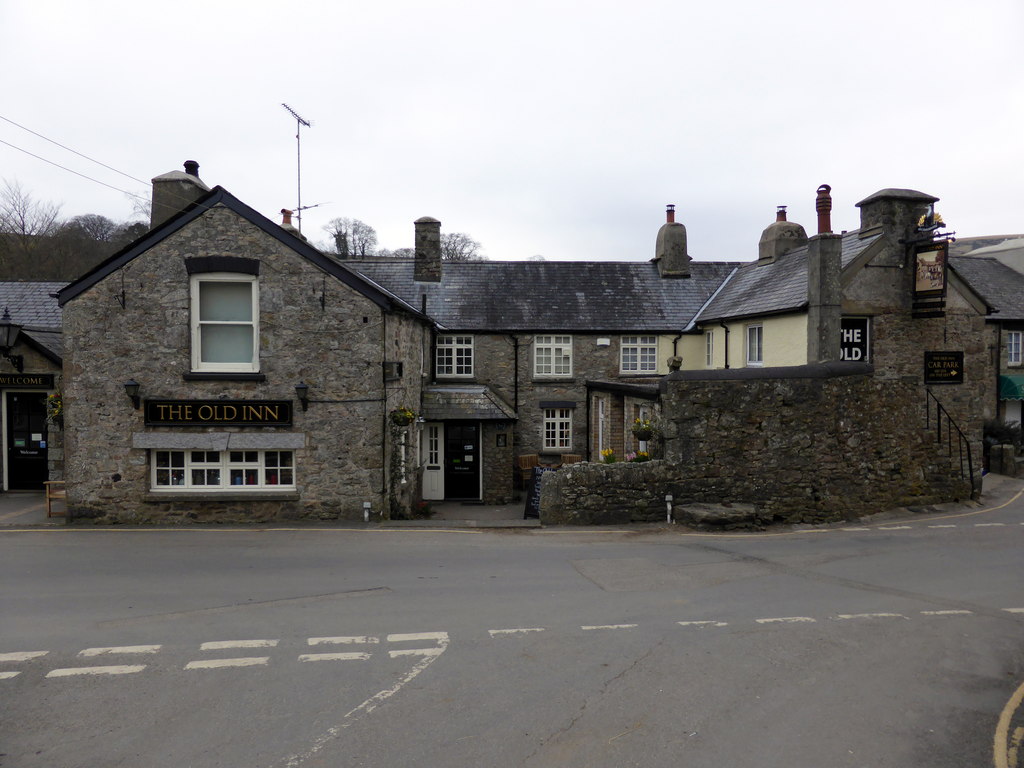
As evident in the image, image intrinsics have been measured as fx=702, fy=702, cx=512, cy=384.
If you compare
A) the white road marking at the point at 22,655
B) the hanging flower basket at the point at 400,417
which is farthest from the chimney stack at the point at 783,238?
the white road marking at the point at 22,655

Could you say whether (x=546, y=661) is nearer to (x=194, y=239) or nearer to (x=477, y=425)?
(x=194, y=239)

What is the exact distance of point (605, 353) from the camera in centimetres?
2505

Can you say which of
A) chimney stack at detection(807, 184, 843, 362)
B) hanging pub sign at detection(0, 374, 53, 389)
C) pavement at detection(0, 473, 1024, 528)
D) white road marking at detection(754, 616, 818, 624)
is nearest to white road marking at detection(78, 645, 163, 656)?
white road marking at detection(754, 616, 818, 624)

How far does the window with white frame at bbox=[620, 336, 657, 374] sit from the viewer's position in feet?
82.8

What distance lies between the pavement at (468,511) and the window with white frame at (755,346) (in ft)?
22.1

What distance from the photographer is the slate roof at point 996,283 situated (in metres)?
28.2

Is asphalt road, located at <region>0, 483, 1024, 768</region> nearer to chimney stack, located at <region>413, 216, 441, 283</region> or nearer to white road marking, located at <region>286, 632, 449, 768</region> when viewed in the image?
white road marking, located at <region>286, 632, 449, 768</region>

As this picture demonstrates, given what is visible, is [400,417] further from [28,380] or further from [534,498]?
[28,380]

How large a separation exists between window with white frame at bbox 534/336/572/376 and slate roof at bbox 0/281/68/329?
47.8 feet

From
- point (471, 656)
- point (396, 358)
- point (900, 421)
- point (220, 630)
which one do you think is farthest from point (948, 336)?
point (220, 630)

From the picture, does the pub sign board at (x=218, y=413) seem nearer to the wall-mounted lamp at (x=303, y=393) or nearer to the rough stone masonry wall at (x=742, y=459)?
the wall-mounted lamp at (x=303, y=393)

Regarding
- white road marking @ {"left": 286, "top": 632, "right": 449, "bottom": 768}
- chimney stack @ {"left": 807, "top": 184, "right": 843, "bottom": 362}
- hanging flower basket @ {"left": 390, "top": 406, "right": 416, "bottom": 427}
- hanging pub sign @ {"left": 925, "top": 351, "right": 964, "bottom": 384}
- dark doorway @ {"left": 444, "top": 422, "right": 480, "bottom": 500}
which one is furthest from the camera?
dark doorway @ {"left": 444, "top": 422, "right": 480, "bottom": 500}

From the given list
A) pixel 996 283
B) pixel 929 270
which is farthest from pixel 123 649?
pixel 996 283

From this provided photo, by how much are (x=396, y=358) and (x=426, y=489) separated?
25.2 ft
